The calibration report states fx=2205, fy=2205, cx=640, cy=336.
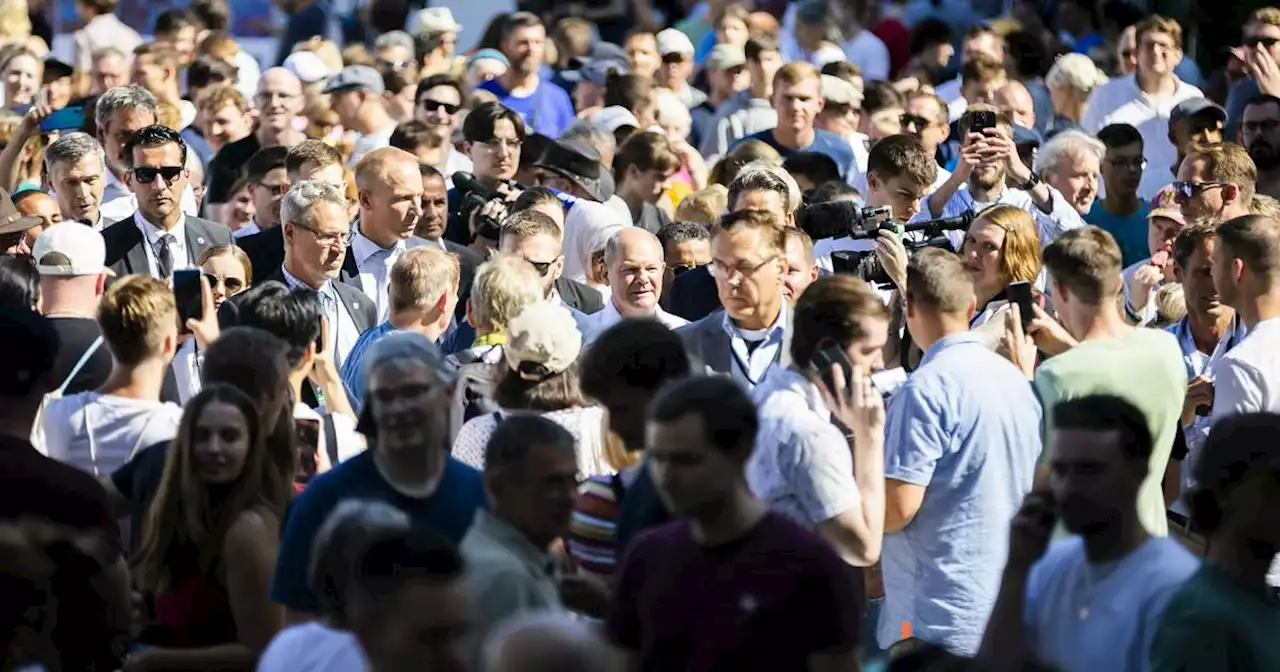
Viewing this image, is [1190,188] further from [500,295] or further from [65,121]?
[65,121]

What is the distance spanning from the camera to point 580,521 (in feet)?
15.6

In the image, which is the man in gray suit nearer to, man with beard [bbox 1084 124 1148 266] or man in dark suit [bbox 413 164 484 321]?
man in dark suit [bbox 413 164 484 321]

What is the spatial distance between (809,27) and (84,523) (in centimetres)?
1106

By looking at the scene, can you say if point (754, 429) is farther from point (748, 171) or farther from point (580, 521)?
point (748, 171)

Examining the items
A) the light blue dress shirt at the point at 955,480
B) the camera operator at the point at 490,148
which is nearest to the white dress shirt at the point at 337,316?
the camera operator at the point at 490,148

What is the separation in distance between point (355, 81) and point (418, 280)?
544cm

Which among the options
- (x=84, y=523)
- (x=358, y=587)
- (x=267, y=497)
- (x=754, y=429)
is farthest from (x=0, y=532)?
(x=754, y=429)

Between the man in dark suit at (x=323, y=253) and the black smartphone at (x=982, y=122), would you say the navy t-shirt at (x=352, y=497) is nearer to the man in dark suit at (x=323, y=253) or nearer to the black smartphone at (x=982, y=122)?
the man in dark suit at (x=323, y=253)

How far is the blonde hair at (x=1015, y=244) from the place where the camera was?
282 inches

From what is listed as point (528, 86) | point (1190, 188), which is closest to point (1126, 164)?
point (1190, 188)

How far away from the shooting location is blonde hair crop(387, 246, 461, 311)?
265 inches

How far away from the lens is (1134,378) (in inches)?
224

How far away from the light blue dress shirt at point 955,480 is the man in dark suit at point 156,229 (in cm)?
355

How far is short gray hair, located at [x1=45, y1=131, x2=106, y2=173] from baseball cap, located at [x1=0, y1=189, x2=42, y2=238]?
0.46m
